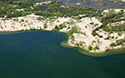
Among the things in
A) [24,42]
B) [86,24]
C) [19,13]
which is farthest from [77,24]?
[19,13]

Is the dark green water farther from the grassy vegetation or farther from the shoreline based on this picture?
the grassy vegetation

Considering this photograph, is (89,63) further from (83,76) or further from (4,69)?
(4,69)

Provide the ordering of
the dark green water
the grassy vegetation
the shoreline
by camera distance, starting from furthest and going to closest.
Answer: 1. the grassy vegetation
2. the shoreline
3. the dark green water

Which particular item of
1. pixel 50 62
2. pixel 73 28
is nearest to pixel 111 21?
pixel 73 28

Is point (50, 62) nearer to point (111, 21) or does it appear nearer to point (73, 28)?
point (73, 28)

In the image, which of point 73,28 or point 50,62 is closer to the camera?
point 50,62

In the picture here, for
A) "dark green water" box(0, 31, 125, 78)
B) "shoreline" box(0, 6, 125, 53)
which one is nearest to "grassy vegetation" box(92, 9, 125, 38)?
"shoreline" box(0, 6, 125, 53)

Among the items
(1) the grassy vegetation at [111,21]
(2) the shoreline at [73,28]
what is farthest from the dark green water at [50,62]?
(1) the grassy vegetation at [111,21]

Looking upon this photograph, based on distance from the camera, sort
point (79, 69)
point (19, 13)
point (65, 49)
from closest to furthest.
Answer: point (79, 69)
point (65, 49)
point (19, 13)

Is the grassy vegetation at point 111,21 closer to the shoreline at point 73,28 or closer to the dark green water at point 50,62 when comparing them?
the shoreline at point 73,28
